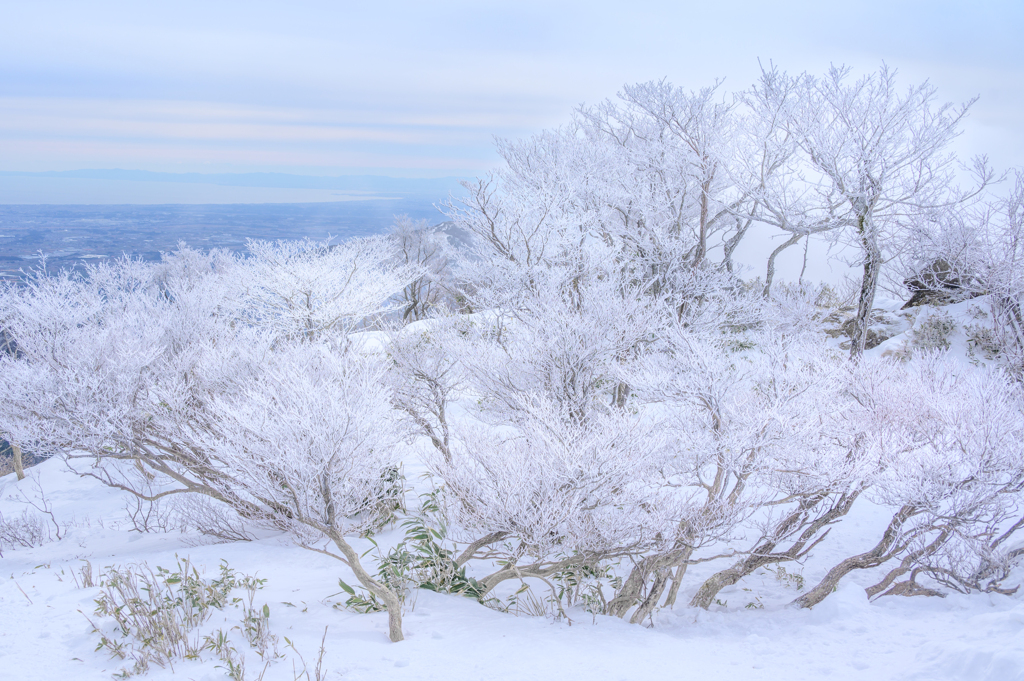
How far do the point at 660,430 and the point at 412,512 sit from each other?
500 centimetres

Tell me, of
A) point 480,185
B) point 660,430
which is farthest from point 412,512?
point 480,185

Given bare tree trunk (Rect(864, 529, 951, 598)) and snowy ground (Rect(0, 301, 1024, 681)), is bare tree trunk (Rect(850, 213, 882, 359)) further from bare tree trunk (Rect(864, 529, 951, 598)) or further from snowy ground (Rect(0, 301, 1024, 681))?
snowy ground (Rect(0, 301, 1024, 681))

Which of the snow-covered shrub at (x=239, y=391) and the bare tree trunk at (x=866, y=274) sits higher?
the bare tree trunk at (x=866, y=274)

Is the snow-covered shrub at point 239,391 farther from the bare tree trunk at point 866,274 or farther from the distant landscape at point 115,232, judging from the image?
the bare tree trunk at point 866,274

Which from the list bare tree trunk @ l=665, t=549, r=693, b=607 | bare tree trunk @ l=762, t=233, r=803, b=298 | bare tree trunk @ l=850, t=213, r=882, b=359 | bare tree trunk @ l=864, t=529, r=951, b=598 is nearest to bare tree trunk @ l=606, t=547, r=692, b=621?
bare tree trunk @ l=665, t=549, r=693, b=607

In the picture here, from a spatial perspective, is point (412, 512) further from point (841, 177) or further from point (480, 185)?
point (841, 177)

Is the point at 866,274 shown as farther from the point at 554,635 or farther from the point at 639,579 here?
the point at 554,635

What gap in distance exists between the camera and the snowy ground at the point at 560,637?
5105 millimetres

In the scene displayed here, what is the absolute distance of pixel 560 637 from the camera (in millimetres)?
6105

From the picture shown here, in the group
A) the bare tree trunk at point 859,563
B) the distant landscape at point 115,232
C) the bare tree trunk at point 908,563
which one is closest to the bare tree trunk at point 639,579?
the bare tree trunk at point 859,563

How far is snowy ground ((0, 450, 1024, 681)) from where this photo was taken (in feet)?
16.8

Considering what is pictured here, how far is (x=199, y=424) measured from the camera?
10445 millimetres

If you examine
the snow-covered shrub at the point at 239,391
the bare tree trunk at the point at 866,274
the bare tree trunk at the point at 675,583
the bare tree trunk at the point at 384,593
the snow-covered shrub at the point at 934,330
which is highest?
the bare tree trunk at the point at 866,274

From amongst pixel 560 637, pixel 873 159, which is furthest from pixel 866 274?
pixel 560 637
